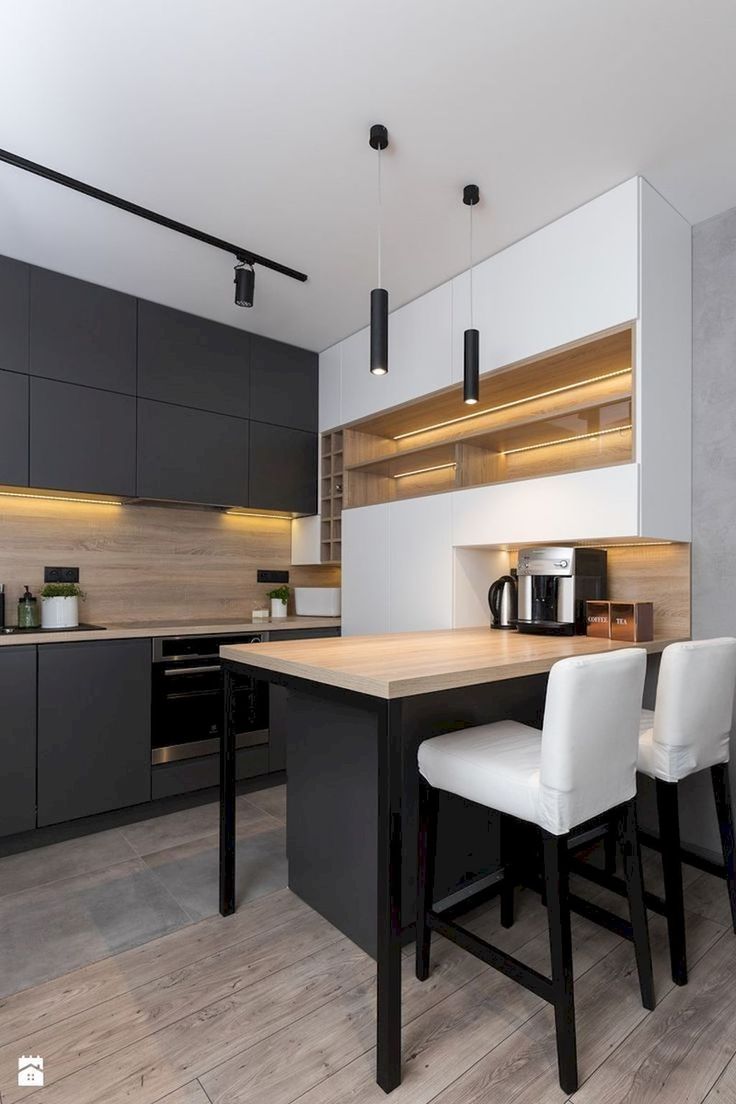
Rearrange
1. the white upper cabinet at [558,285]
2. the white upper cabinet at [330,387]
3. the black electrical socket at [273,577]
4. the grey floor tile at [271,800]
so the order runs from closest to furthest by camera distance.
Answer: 1. the white upper cabinet at [558,285]
2. the grey floor tile at [271,800]
3. the white upper cabinet at [330,387]
4. the black electrical socket at [273,577]

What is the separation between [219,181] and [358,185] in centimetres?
52

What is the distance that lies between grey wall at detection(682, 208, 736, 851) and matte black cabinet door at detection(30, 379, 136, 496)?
2.70 meters

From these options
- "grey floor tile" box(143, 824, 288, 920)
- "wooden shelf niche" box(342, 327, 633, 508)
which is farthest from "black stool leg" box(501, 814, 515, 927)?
"wooden shelf niche" box(342, 327, 633, 508)

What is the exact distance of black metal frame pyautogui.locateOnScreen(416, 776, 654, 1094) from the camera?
1336 mm

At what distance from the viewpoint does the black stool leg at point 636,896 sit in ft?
5.06

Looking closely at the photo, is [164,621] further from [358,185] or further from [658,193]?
[658,193]

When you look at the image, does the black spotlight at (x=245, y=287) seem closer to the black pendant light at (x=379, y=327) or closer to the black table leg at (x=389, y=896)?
the black pendant light at (x=379, y=327)

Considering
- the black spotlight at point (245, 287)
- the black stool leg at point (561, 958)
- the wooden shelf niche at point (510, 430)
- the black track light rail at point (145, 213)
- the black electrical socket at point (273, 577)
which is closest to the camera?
the black stool leg at point (561, 958)

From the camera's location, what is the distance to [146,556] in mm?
3584

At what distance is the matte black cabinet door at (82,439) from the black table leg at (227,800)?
5.28 ft

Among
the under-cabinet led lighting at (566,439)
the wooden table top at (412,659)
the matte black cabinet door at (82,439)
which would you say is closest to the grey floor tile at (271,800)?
the wooden table top at (412,659)

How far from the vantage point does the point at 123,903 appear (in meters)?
2.17

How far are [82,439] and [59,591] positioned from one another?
0.78 meters

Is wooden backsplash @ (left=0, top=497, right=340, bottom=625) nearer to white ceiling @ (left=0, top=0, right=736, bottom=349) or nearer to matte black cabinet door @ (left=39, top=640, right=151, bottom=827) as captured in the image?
matte black cabinet door @ (left=39, top=640, right=151, bottom=827)
